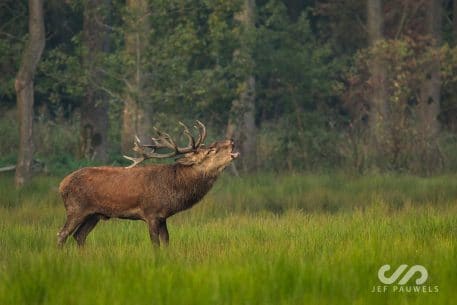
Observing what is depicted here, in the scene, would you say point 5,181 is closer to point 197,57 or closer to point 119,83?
point 119,83

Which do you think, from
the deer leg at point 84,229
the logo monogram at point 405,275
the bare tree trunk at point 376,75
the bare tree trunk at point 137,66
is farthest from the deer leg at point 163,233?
the bare tree trunk at point 376,75

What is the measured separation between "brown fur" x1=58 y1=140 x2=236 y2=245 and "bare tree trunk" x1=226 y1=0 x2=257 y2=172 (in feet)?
35.4

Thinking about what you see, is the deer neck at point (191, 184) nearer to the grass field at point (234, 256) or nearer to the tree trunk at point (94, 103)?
the grass field at point (234, 256)

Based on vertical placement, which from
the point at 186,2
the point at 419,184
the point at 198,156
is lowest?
the point at 419,184

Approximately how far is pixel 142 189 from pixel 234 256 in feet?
9.03

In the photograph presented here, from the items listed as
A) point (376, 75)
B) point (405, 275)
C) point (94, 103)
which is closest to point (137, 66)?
point (94, 103)

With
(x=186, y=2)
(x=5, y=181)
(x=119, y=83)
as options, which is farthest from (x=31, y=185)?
(x=186, y=2)

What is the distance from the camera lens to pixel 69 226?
1292 cm

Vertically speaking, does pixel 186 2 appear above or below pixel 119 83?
above

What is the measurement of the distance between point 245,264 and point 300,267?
60 centimetres

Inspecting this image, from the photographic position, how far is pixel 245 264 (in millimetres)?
9773

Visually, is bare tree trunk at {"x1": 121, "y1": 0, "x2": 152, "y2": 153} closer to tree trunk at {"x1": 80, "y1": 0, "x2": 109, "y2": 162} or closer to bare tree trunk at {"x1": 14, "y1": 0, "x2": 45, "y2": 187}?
tree trunk at {"x1": 80, "y1": 0, "x2": 109, "y2": 162}

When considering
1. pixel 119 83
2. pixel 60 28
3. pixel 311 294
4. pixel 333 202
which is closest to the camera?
pixel 311 294

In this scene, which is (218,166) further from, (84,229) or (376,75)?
(376,75)
